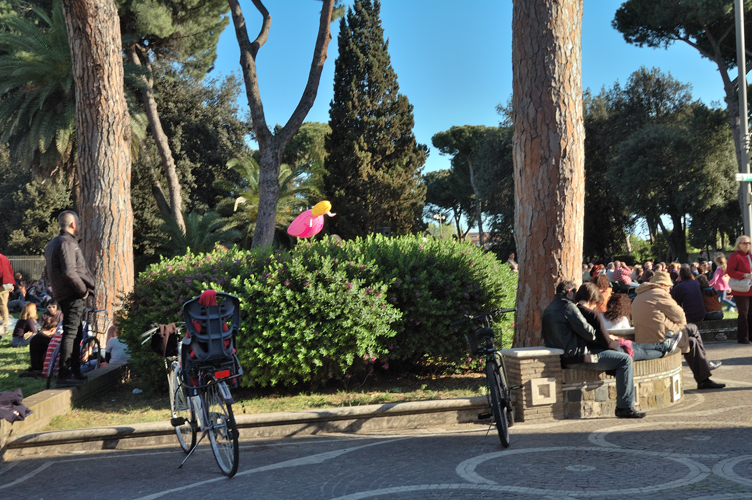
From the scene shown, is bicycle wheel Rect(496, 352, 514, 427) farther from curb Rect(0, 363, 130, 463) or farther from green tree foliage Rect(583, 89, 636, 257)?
green tree foliage Rect(583, 89, 636, 257)

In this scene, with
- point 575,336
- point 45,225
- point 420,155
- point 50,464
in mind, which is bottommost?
point 50,464

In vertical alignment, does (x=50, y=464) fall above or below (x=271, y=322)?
below

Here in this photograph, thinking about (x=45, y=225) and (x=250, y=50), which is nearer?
(x=250, y=50)

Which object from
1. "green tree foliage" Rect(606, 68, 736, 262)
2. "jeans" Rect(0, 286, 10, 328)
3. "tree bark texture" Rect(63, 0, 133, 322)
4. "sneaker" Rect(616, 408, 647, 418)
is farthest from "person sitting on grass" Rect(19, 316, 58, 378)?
"green tree foliage" Rect(606, 68, 736, 262)

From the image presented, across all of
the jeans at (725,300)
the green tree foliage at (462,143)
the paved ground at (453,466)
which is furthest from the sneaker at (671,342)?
the green tree foliage at (462,143)

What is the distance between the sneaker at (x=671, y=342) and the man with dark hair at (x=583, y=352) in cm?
92

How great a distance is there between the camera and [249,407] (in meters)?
6.69

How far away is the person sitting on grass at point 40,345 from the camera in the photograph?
28.0 feet

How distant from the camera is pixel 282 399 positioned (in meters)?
7.01

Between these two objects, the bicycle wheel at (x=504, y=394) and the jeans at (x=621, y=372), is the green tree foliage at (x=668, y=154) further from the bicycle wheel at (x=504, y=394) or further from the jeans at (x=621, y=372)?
the bicycle wheel at (x=504, y=394)

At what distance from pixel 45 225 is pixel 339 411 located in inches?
1278

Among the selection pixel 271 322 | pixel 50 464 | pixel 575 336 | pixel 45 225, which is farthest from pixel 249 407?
pixel 45 225

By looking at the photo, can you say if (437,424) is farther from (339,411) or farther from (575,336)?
(575,336)

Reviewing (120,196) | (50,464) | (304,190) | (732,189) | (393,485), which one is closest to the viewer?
(393,485)
